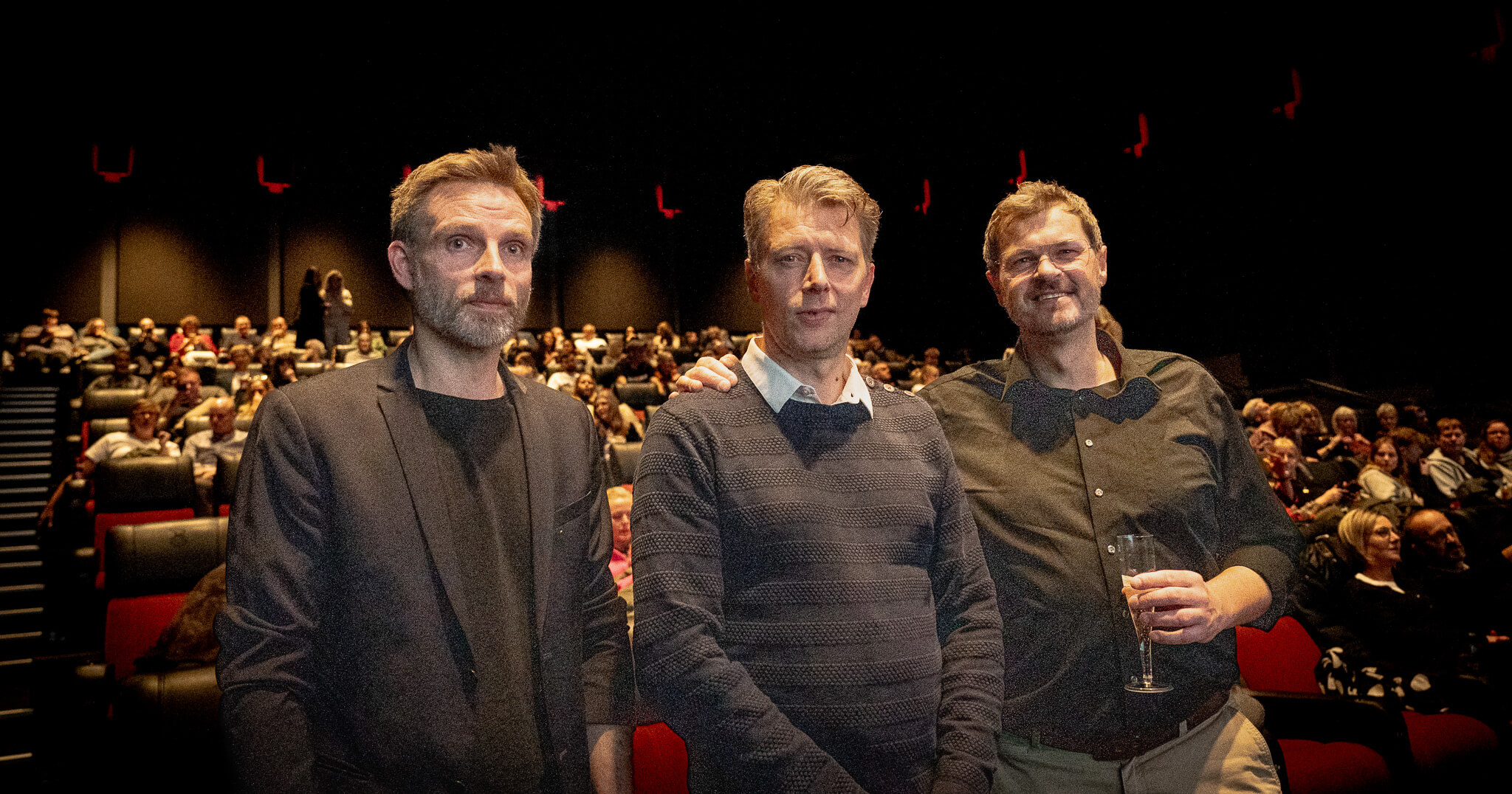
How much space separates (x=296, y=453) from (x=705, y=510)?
1.84 feet

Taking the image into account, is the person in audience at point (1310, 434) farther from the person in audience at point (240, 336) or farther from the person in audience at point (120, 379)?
the person in audience at point (240, 336)

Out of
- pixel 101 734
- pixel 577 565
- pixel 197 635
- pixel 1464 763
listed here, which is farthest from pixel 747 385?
pixel 1464 763

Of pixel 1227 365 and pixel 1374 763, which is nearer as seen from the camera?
pixel 1374 763

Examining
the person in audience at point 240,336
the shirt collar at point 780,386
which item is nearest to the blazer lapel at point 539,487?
the shirt collar at point 780,386

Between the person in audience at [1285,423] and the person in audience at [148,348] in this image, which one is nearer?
the person in audience at [1285,423]

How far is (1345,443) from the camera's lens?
6715mm

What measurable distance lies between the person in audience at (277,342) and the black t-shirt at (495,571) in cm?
798

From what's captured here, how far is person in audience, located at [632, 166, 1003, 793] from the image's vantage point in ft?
3.66

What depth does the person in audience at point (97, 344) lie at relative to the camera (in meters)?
9.62

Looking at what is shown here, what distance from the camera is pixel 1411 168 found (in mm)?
8688

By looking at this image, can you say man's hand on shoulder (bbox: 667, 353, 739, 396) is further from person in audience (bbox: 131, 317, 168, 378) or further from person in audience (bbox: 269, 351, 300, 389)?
person in audience (bbox: 131, 317, 168, 378)

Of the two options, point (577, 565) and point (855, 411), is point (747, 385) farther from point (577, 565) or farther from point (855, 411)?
point (577, 565)

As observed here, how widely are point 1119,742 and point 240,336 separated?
12169 millimetres

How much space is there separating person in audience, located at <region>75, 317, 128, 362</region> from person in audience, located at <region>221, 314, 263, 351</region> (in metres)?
1.16
